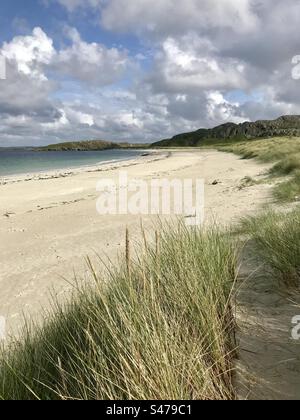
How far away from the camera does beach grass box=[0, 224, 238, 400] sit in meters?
2.19

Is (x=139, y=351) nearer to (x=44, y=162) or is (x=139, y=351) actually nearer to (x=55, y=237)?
(x=55, y=237)

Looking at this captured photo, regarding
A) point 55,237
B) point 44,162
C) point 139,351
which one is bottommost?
point 55,237

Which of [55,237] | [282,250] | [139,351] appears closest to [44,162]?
[55,237]

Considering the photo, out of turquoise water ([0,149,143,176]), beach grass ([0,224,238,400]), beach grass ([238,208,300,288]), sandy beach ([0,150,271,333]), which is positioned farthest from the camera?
turquoise water ([0,149,143,176])

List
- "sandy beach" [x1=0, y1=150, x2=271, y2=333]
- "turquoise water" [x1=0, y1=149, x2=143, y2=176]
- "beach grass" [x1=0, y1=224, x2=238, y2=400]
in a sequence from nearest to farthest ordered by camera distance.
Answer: "beach grass" [x1=0, y1=224, x2=238, y2=400]
"sandy beach" [x1=0, y1=150, x2=271, y2=333]
"turquoise water" [x1=0, y1=149, x2=143, y2=176]

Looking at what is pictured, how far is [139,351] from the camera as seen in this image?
2297 mm

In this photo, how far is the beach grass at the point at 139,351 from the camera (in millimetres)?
2189

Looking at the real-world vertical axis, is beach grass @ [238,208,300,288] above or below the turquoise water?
below

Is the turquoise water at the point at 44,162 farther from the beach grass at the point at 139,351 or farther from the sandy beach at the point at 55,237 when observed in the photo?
the beach grass at the point at 139,351

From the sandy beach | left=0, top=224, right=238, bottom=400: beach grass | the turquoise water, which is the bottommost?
the sandy beach

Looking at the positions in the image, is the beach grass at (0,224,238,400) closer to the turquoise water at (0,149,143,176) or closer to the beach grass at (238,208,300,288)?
the beach grass at (238,208,300,288)

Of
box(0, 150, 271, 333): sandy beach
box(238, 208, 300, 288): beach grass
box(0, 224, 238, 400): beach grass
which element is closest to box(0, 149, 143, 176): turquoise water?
box(0, 150, 271, 333): sandy beach

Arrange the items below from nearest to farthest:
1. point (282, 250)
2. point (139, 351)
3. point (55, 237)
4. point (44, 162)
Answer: point (139, 351) → point (282, 250) → point (55, 237) → point (44, 162)
